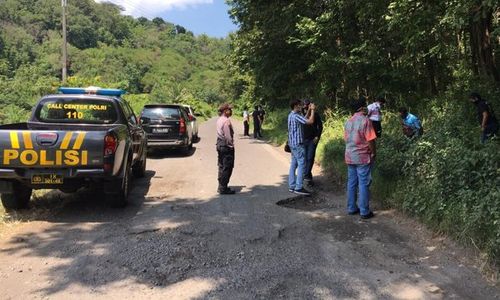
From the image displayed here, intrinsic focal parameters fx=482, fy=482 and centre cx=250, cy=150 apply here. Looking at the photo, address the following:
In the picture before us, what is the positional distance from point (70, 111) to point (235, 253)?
4.60m

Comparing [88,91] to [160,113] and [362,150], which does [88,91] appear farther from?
[160,113]

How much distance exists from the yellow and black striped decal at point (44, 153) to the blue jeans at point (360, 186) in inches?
157

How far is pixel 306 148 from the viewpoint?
32.0ft

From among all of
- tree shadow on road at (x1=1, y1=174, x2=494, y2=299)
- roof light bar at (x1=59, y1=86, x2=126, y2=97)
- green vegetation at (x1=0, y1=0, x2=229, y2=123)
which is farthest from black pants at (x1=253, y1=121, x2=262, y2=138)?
green vegetation at (x1=0, y1=0, x2=229, y2=123)

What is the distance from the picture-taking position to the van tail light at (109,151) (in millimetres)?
6965

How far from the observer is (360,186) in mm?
7270

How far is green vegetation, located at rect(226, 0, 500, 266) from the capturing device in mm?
6297

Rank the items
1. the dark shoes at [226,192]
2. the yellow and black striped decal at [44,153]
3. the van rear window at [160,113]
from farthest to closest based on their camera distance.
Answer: the van rear window at [160,113] → the dark shoes at [226,192] → the yellow and black striped decal at [44,153]

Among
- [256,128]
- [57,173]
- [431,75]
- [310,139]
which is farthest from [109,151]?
[256,128]

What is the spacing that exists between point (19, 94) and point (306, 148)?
115ft

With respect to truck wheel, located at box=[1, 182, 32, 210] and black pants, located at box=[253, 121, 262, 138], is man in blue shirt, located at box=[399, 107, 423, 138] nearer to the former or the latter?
truck wheel, located at box=[1, 182, 32, 210]

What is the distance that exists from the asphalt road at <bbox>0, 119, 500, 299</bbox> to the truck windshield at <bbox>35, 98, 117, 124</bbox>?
1378 mm

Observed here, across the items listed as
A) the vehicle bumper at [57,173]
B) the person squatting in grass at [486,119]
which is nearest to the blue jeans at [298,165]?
the person squatting in grass at [486,119]

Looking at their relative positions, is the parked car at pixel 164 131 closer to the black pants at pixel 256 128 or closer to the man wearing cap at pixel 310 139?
the man wearing cap at pixel 310 139
